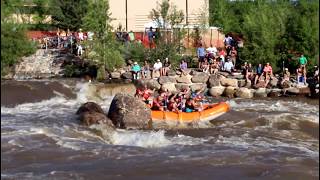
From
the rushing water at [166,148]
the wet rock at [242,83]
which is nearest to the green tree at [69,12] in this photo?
the wet rock at [242,83]

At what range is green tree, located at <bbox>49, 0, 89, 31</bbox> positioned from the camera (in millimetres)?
37156

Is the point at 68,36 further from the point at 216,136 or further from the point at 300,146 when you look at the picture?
the point at 300,146

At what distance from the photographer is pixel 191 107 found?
18.9 m

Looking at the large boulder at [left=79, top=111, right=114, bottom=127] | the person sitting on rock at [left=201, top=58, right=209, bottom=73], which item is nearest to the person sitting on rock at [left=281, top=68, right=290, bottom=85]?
the person sitting on rock at [left=201, top=58, right=209, bottom=73]

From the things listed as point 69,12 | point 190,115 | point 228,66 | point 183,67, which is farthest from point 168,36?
point 190,115

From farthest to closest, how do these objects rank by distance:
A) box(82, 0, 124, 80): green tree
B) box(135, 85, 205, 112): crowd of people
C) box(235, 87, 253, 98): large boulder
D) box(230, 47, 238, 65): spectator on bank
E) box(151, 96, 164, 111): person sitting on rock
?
box(230, 47, 238, 65): spectator on bank
box(82, 0, 124, 80): green tree
box(235, 87, 253, 98): large boulder
box(135, 85, 205, 112): crowd of people
box(151, 96, 164, 111): person sitting on rock

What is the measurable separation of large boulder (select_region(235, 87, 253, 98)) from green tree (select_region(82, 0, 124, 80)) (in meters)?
6.29

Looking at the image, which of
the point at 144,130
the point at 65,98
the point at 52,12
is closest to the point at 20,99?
the point at 65,98

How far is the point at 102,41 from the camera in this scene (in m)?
28.9

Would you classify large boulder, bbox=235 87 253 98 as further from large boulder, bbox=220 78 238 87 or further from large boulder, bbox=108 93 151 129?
large boulder, bbox=108 93 151 129

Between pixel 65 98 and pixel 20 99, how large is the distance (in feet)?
8.58

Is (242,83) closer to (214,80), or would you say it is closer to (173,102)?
(214,80)

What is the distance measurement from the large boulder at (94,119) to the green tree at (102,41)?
35.3 feet

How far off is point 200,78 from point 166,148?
1317cm
